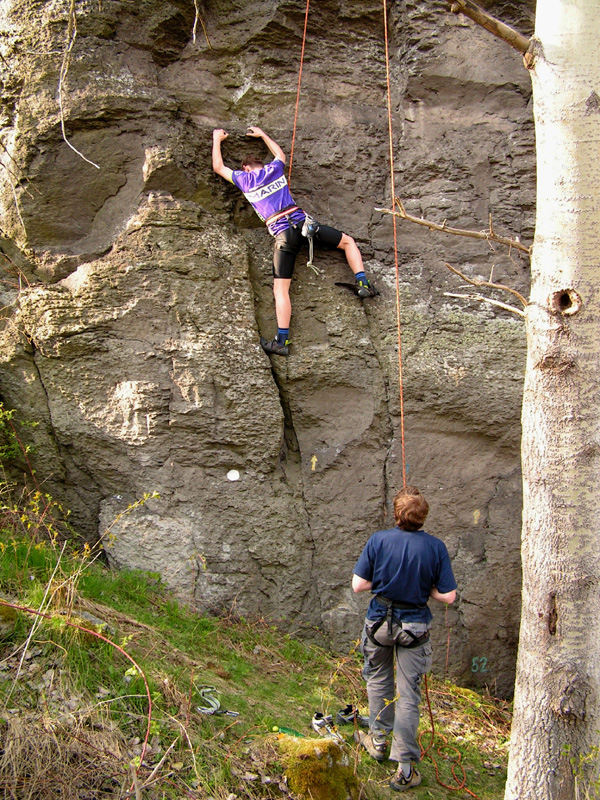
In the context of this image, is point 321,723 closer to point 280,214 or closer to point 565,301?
point 565,301

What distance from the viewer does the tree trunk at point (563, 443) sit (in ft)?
10.1

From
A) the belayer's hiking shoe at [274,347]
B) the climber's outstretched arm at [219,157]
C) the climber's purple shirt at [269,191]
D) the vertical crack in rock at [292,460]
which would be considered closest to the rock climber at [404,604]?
the vertical crack in rock at [292,460]

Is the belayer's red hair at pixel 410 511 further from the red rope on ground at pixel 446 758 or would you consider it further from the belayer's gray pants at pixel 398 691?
the red rope on ground at pixel 446 758

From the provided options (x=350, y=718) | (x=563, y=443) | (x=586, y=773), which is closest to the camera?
(x=586, y=773)

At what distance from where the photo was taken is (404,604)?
3656mm

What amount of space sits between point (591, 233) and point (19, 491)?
4.37m

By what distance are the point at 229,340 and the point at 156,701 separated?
8.69 feet

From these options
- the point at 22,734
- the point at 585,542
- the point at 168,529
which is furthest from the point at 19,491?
the point at 585,542

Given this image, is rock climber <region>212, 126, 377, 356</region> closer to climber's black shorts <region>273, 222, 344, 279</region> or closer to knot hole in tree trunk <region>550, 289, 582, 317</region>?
climber's black shorts <region>273, 222, 344, 279</region>

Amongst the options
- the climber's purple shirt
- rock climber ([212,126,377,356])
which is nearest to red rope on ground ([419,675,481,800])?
rock climber ([212,126,377,356])

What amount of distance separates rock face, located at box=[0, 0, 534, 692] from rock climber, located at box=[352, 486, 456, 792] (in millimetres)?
1609

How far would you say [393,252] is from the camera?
221 inches

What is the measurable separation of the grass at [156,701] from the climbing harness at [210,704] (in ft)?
0.10

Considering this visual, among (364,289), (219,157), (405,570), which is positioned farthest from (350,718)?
(219,157)
